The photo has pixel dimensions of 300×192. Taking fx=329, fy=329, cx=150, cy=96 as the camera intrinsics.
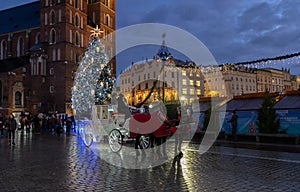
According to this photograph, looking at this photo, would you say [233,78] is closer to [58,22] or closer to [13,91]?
[58,22]

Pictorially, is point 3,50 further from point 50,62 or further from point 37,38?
point 50,62

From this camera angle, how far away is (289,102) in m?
16.9

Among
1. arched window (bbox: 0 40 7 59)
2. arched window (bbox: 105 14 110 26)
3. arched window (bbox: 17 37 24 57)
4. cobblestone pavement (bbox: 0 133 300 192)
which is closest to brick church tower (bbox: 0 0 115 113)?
arched window (bbox: 17 37 24 57)

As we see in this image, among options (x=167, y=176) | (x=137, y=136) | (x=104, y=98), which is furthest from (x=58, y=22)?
(x=167, y=176)

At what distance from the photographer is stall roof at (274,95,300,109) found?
53.6 ft

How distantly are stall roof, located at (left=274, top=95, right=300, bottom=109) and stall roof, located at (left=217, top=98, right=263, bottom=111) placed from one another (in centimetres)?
119

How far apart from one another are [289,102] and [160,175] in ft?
37.6

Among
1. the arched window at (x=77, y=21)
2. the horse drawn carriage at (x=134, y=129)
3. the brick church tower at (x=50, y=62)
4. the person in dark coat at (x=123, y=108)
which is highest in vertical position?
the arched window at (x=77, y=21)

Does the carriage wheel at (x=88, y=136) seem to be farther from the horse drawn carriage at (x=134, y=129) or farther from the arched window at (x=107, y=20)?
the arched window at (x=107, y=20)

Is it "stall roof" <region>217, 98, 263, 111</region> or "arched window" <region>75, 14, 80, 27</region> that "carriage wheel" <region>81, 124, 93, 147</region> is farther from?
"arched window" <region>75, 14, 80, 27</region>

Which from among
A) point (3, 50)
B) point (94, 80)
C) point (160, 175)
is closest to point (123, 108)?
point (160, 175)

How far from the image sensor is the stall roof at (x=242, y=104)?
18469mm

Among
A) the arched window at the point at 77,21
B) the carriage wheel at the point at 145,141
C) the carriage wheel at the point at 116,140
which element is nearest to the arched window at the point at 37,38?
the arched window at the point at 77,21

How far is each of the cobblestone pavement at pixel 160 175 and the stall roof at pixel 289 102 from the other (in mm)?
6162
